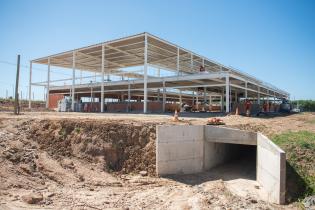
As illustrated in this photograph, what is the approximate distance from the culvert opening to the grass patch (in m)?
3.32

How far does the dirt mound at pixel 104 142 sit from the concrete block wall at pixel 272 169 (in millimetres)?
5915

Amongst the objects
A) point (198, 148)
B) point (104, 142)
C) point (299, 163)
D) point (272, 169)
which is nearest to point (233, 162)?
point (198, 148)

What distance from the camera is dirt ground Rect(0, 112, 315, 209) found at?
10867 millimetres

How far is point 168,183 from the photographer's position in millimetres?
13930

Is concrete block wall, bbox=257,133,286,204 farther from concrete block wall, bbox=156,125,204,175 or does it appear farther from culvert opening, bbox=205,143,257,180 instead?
concrete block wall, bbox=156,125,204,175

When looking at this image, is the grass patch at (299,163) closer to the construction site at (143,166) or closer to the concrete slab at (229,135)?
the construction site at (143,166)

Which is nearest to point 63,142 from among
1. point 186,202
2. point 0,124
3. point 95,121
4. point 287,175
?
point 95,121

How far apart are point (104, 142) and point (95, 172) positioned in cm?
216

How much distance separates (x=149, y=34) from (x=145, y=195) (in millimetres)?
20013

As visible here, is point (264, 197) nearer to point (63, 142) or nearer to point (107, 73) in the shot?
point (63, 142)

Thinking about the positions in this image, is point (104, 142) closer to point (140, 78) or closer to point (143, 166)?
point (143, 166)

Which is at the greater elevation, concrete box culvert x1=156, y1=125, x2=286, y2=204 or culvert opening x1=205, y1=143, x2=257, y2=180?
concrete box culvert x1=156, y1=125, x2=286, y2=204

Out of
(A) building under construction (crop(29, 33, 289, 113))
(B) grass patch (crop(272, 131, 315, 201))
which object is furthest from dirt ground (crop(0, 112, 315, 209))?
(A) building under construction (crop(29, 33, 289, 113))

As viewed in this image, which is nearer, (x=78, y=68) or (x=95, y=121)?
(x=95, y=121)
